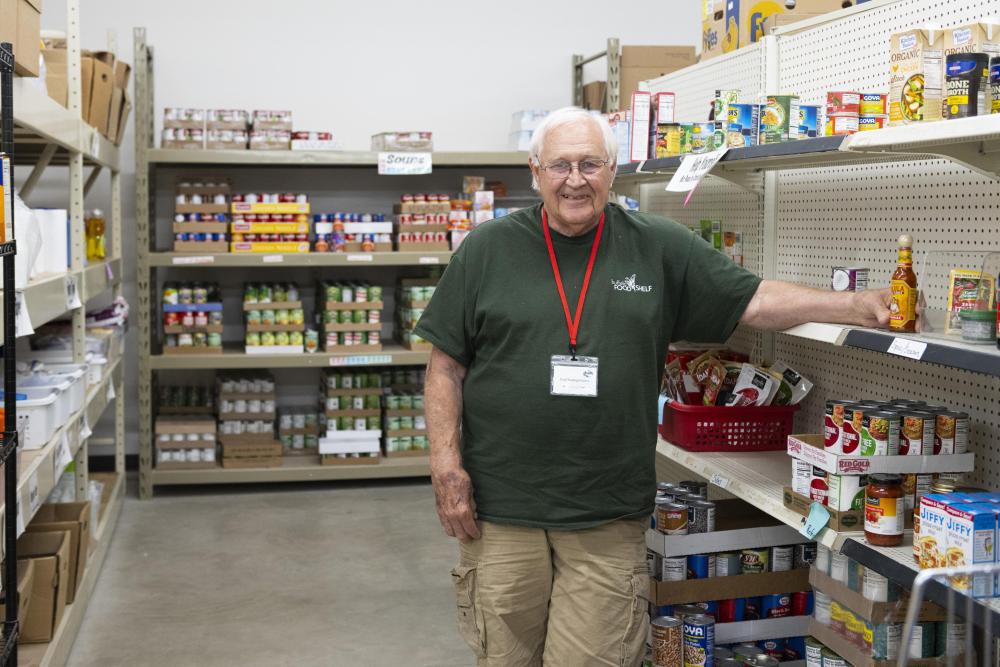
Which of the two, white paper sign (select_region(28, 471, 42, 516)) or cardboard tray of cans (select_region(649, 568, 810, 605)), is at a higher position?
white paper sign (select_region(28, 471, 42, 516))

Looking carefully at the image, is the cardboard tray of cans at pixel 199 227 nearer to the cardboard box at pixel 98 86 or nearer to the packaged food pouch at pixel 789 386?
the cardboard box at pixel 98 86

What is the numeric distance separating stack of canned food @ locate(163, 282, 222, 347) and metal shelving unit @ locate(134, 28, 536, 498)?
9cm

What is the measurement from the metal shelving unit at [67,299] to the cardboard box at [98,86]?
0.39 ft

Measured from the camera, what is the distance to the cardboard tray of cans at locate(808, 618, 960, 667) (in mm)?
2553

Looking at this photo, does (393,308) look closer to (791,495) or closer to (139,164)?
(139,164)

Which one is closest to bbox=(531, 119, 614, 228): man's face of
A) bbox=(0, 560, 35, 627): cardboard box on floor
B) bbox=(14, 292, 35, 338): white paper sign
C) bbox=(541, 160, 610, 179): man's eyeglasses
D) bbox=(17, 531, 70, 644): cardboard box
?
bbox=(541, 160, 610, 179): man's eyeglasses

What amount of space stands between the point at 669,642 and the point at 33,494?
1.97 metres

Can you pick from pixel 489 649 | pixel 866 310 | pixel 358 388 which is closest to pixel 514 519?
pixel 489 649

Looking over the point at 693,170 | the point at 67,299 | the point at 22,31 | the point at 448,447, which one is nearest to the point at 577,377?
the point at 448,447

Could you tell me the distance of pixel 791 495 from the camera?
2.83 m

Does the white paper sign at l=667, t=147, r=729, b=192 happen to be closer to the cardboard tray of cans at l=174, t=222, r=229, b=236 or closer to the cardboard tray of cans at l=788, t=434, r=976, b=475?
the cardboard tray of cans at l=788, t=434, r=976, b=475

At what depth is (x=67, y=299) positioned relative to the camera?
398 cm

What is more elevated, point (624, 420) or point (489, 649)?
point (624, 420)

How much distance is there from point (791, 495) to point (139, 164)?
4626mm
